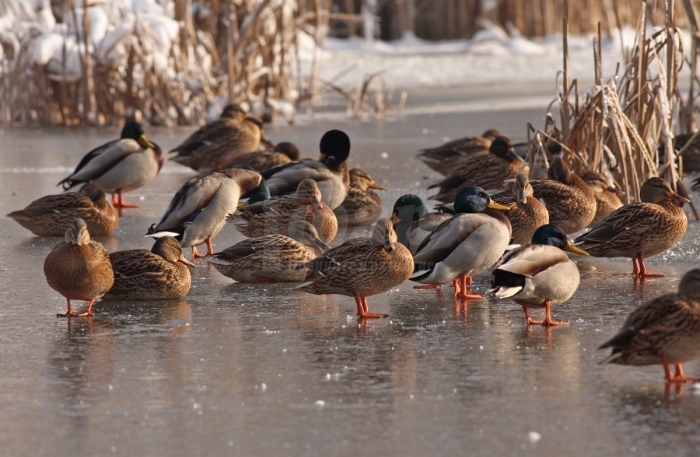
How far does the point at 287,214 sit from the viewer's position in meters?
7.73

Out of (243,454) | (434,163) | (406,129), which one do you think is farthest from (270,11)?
(243,454)

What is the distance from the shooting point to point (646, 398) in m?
4.29

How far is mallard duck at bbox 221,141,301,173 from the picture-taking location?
399 inches

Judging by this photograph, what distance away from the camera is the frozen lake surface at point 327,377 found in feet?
12.5

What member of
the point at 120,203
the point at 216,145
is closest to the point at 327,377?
the point at 120,203

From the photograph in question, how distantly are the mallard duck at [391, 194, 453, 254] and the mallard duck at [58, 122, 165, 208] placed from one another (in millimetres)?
3519

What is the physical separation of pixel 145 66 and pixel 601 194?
28.6ft

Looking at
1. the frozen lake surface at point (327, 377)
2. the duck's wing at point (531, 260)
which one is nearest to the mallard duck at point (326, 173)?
the frozen lake surface at point (327, 377)

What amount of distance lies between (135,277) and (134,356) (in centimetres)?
123

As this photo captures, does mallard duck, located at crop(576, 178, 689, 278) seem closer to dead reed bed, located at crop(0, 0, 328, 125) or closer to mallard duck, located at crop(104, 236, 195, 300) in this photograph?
mallard duck, located at crop(104, 236, 195, 300)

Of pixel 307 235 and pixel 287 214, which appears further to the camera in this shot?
pixel 287 214

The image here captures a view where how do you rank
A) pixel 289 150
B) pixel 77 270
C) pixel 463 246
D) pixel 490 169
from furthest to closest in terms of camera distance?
1. pixel 289 150
2. pixel 490 169
3. pixel 463 246
4. pixel 77 270

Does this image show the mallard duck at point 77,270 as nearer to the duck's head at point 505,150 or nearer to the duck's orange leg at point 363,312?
the duck's orange leg at point 363,312

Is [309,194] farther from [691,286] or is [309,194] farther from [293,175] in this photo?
[691,286]
